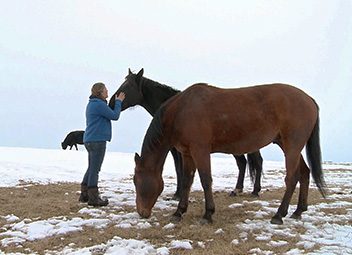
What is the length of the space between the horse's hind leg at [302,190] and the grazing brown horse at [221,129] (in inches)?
0.9

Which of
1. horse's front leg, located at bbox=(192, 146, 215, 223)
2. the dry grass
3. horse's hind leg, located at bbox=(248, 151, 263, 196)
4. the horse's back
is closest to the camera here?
the dry grass

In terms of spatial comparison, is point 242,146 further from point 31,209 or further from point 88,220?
point 31,209

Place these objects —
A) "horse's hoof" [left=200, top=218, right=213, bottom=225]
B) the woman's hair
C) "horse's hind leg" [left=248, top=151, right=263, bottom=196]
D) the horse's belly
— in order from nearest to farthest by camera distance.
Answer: "horse's hoof" [left=200, top=218, right=213, bottom=225] < the horse's belly < the woman's hair < "horse's hind leg" [left=248, top=151, right=263, bottom=196]

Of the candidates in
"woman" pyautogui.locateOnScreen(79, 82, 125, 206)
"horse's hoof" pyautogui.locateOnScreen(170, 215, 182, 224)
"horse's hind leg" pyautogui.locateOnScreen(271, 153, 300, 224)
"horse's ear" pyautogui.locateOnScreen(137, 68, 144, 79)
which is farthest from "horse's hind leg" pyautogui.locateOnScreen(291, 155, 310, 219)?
"horse's ear" pyautogui.locateOnScreen(137, 68, 144, 79)

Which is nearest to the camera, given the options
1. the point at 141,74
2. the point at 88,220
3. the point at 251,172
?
the point at 88,220

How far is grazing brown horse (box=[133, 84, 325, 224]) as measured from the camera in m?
5.61

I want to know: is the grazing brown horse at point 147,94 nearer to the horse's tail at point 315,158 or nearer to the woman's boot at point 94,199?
the woman's boot at point 94,199

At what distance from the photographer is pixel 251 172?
834 cm

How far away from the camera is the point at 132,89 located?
747cm

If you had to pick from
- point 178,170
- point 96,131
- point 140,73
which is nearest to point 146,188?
point 96,131

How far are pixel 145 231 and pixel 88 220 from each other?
3.14 feet

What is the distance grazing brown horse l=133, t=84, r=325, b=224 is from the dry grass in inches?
18.3

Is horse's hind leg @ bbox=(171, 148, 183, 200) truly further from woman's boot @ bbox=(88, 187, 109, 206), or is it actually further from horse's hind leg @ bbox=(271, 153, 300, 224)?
horse's hind leg @ bbox=(271, 153, 300, 224)

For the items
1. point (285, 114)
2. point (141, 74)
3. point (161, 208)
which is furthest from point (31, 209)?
point (285, 114)
